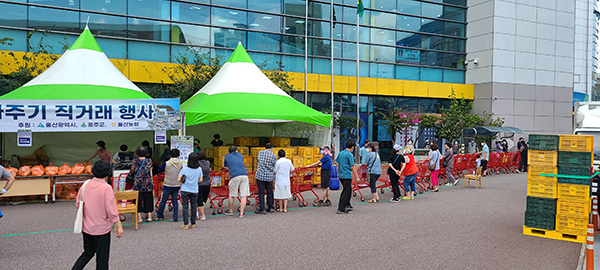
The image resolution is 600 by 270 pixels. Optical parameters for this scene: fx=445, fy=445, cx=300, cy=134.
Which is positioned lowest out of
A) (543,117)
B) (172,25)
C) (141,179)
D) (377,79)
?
(141,179)

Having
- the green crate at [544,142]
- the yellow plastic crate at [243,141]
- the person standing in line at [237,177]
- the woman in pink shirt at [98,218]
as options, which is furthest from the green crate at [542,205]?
the yellow plastic crate at [243,141]

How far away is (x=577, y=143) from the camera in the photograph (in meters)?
8.46

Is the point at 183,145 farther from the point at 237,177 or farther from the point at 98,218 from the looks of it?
the point at 98,218

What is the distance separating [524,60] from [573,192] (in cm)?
2511

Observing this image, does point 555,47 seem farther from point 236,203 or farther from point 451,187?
point 236,203

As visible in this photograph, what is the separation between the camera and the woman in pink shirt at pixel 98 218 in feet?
17.4

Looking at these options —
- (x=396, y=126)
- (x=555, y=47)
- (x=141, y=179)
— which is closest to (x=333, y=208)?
(x=141, y=179)

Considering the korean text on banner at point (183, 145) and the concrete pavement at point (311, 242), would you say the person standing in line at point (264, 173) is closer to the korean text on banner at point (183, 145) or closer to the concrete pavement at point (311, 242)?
the concrete pavement at point (311, 242)

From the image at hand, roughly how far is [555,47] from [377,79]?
584 inches

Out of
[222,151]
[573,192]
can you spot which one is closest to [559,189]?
[573,192]

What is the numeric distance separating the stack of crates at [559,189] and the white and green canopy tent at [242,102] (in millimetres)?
7698

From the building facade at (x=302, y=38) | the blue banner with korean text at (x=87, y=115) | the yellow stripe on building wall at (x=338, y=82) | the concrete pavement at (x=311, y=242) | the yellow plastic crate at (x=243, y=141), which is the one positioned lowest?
the concrete pavement at (x=311, y=242)

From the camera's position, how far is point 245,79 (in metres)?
15.9

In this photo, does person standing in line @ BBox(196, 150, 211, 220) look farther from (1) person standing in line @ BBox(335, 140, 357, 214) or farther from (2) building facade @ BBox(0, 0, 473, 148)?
(2) building facade @ BBox(0, 0, 473, 148)
